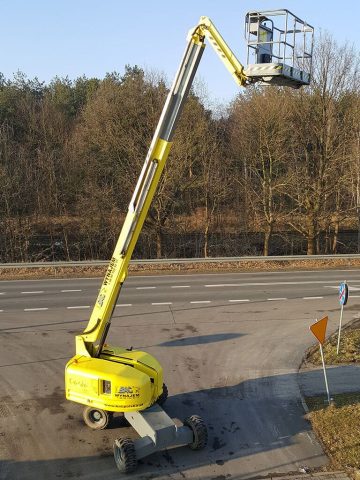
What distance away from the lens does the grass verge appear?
315 inches

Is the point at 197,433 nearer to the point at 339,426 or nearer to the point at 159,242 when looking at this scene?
the point at 339,426

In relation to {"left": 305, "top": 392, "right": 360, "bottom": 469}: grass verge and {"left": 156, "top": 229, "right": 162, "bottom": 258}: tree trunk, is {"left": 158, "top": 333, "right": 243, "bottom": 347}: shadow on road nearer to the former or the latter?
{"left": 305, "top": 392, "right": 360, "bottom": 469}: grass verge

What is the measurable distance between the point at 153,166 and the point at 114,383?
148 inches

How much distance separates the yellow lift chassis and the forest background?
20.9 metres

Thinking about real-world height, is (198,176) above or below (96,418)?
above

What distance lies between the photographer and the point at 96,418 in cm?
881

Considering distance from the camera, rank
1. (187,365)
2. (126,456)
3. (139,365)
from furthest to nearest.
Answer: (187,365)
(139,365)
(126,456)

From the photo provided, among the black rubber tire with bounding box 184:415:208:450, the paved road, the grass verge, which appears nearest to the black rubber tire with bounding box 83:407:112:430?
the paved road

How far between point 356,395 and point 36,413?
6793 mm

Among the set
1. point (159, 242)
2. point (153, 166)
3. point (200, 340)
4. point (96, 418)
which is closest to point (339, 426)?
point (96, 418)

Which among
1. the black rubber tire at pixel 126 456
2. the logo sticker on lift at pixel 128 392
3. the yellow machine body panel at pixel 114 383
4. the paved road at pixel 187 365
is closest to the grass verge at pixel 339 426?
the paved road at pixel 187 365

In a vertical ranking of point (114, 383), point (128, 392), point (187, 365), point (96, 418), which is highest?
point (114, 383)

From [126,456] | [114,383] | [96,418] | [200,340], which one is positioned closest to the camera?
[126,456]

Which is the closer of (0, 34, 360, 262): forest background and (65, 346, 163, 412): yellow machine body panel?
(65, 346, 163, 412): yellow machine body panel
